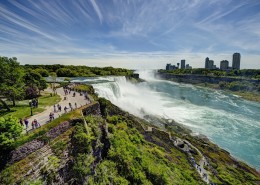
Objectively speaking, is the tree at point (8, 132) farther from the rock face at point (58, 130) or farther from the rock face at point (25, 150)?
the rock face at point (58, 130)

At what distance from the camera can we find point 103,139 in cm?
2106

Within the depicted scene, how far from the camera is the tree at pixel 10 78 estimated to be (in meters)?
22.8

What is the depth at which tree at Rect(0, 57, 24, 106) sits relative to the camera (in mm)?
22780

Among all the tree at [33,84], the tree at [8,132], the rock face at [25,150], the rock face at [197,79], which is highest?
the tree at [33,84]

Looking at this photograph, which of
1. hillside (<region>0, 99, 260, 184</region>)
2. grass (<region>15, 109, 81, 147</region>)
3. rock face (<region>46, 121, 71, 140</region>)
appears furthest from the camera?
rock face (<region>46, 121, 71, 140</region>)

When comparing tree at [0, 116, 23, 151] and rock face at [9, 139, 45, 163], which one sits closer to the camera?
tree at [0, 116, 23, 151]

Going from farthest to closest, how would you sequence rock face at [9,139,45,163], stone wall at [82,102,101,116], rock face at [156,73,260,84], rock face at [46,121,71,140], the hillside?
rock face at [156,73,260,84], stone wall at [82,102,101,116], rock face at [46,121,71,140], the hillside, rock face at [9,139,45,163]

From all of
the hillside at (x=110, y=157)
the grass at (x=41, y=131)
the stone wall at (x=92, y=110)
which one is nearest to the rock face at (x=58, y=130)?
the hillside at (x=110, y=157)

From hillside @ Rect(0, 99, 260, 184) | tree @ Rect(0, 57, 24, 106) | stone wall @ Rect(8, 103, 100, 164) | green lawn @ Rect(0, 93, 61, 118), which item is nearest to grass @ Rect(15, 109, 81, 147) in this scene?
hillside @ Rect(0, 99, 260, 184)

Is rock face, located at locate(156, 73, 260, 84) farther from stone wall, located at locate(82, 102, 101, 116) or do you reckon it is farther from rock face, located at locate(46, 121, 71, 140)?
rock face, located at locate(46, 121, 71, 140)

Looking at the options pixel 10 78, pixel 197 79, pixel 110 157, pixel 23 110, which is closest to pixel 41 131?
pixel 110 157

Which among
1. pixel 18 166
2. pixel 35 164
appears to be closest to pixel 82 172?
pixel 35 164

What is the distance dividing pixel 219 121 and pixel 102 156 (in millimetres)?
40692

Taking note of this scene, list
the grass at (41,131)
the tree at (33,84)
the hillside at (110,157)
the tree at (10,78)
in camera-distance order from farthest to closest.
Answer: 1. the tree at (33,84)
2. the tree at (10,78)
3. the grass at (41,131)
4. the hillside at (110,157)
